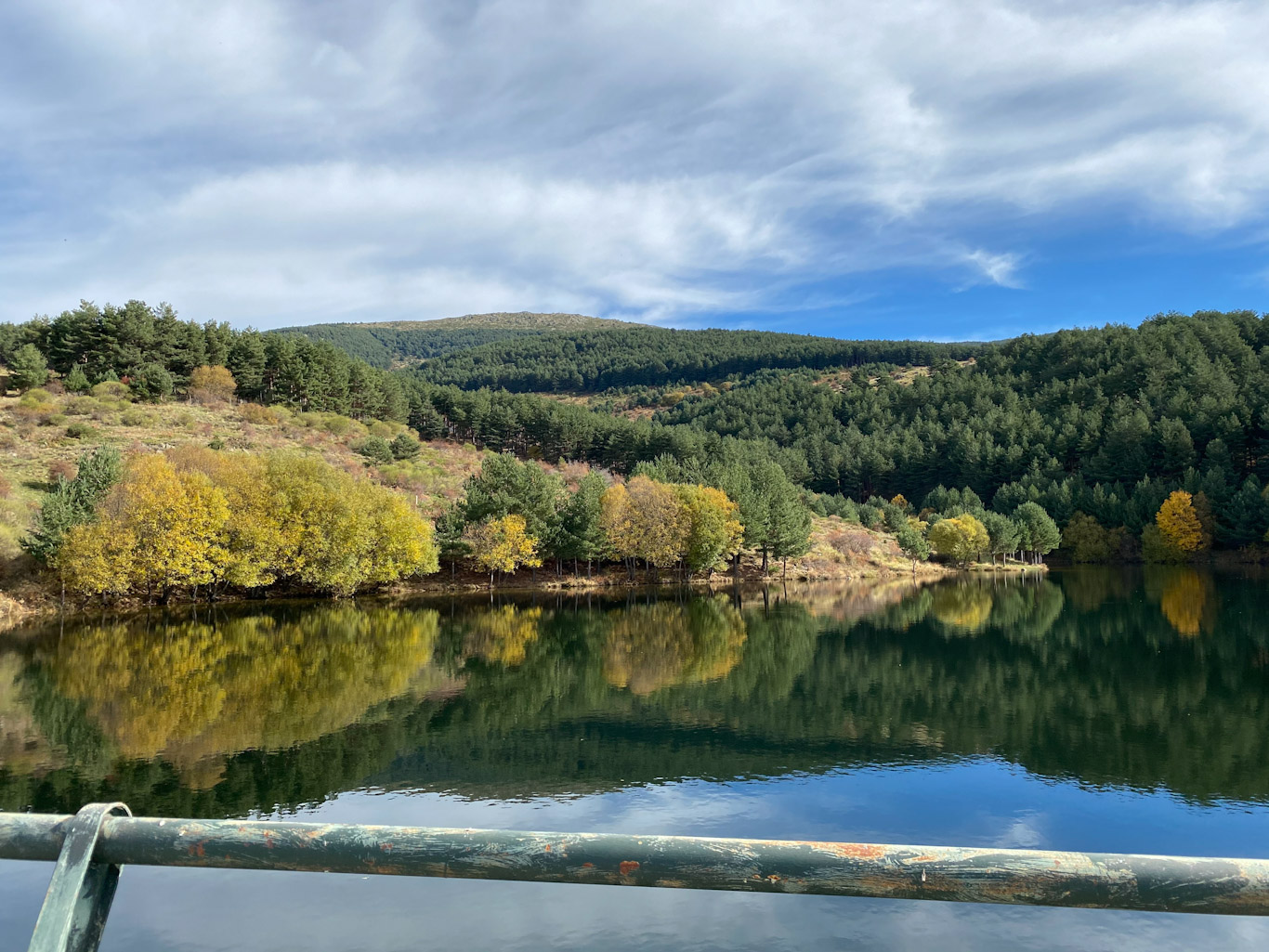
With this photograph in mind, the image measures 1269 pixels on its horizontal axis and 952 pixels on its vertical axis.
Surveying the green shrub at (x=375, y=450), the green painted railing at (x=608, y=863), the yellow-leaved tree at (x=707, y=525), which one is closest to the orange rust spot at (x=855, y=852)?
the green painted railing at (x=608, y=863)

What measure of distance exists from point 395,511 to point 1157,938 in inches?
1902

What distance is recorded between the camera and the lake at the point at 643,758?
10.0m

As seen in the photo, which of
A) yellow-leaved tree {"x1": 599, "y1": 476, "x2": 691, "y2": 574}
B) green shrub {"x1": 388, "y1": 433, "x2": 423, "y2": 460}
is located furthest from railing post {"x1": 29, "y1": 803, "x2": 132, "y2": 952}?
green shrub {"x1": 388, "y1": 433, "x2": 423, "y2": 460}

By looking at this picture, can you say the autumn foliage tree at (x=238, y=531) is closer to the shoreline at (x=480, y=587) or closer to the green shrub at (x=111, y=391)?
Answer: the shoreline at (x=480, y=587)

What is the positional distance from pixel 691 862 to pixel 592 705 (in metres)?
20.4

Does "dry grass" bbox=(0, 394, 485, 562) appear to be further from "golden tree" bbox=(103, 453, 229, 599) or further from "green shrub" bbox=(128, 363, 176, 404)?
"golden tree" bbox=(103, 453, 229, 599)

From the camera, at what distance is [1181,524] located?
308 ft

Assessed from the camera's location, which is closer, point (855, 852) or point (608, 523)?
point (855, 852)

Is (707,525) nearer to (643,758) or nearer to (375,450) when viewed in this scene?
(375,450)

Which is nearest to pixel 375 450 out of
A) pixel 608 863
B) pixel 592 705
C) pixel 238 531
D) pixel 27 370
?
pixel 238 531

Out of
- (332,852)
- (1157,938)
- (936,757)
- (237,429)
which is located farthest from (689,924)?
(237,429)

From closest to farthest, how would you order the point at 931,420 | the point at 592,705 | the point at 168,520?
the point at 592,705 → the point at 168,520 → the point at 931,420

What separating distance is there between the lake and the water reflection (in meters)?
0.11

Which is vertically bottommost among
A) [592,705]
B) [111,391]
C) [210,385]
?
[592,705]
